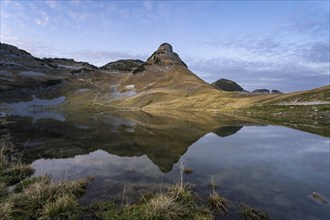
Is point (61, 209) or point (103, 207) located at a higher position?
point (61, 209)

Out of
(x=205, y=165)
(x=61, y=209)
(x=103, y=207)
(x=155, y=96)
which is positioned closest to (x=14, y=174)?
(x=61, y=209)

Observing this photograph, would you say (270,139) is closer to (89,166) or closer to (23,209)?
(89,166)

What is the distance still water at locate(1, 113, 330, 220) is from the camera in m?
16.7

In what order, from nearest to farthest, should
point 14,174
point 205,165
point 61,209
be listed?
point 61,209
point 14,174
point 205,165

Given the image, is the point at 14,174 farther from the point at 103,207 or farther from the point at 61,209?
the point at 103,207

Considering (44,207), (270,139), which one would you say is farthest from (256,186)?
(270,139)

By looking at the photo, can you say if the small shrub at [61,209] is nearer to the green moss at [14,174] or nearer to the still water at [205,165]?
the still water at [205,165]

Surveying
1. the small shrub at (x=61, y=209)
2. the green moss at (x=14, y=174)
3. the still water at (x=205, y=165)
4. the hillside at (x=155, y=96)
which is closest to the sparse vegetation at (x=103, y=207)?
the small shrub at (x=61, y=209)

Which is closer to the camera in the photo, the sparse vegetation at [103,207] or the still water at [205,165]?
the sparse vegetation at [103,207]

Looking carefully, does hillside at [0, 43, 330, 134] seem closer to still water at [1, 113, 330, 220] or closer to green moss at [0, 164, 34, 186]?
still water at [1, 113, 330, 220]

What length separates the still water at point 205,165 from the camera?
54.9ft

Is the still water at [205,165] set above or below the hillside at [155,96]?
below

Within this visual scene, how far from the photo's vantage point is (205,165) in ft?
80.4

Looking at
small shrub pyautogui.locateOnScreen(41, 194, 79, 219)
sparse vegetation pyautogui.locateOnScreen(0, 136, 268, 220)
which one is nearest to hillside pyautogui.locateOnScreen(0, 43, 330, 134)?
sparse vegetation pyautogui.locateOnScreen(0, 136, 268, 220)
